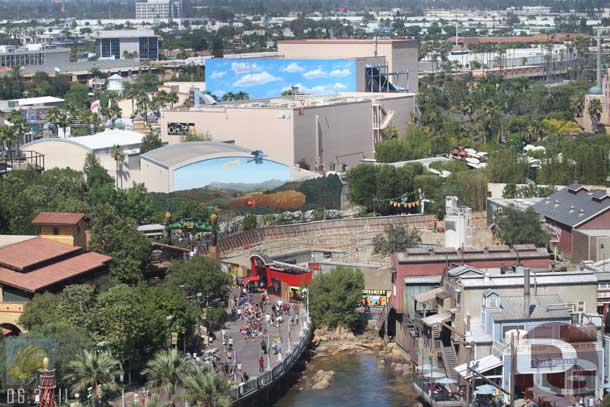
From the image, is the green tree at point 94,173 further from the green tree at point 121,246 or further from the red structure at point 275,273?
the green tree at point 121,246

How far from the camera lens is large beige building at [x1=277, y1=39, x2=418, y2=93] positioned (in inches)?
2921

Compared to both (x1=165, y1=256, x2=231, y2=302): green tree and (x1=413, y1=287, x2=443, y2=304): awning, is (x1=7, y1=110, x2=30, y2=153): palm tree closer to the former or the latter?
(x1=165, y1=256, x2=231, y2=302): green tree

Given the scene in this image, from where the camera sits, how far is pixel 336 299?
3278 cm

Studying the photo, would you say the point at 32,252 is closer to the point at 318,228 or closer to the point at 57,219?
the point at 57,219

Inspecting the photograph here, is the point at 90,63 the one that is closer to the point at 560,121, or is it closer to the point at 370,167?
the point at 560,121

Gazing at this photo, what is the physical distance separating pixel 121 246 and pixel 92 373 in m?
8.80

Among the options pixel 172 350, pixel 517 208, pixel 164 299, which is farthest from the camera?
pixel 517 208

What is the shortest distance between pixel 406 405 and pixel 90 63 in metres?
84.8

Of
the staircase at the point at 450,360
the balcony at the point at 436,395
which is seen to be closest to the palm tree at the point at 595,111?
the staircase at the point at 450,360

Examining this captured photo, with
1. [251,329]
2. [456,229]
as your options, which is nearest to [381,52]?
[456,229]

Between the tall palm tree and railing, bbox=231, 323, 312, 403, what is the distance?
1.10 meters

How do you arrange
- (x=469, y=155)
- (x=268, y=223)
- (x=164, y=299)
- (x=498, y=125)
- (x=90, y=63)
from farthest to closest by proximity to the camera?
1. (x=90, y=63)
2. (x=498, y=125)
3. (x=469, y=155)
4. (x=268, y=223)
5. (x=164, y=299)

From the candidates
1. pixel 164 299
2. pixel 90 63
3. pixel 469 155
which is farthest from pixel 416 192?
pixel 90 63

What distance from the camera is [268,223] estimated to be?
43.7 m
